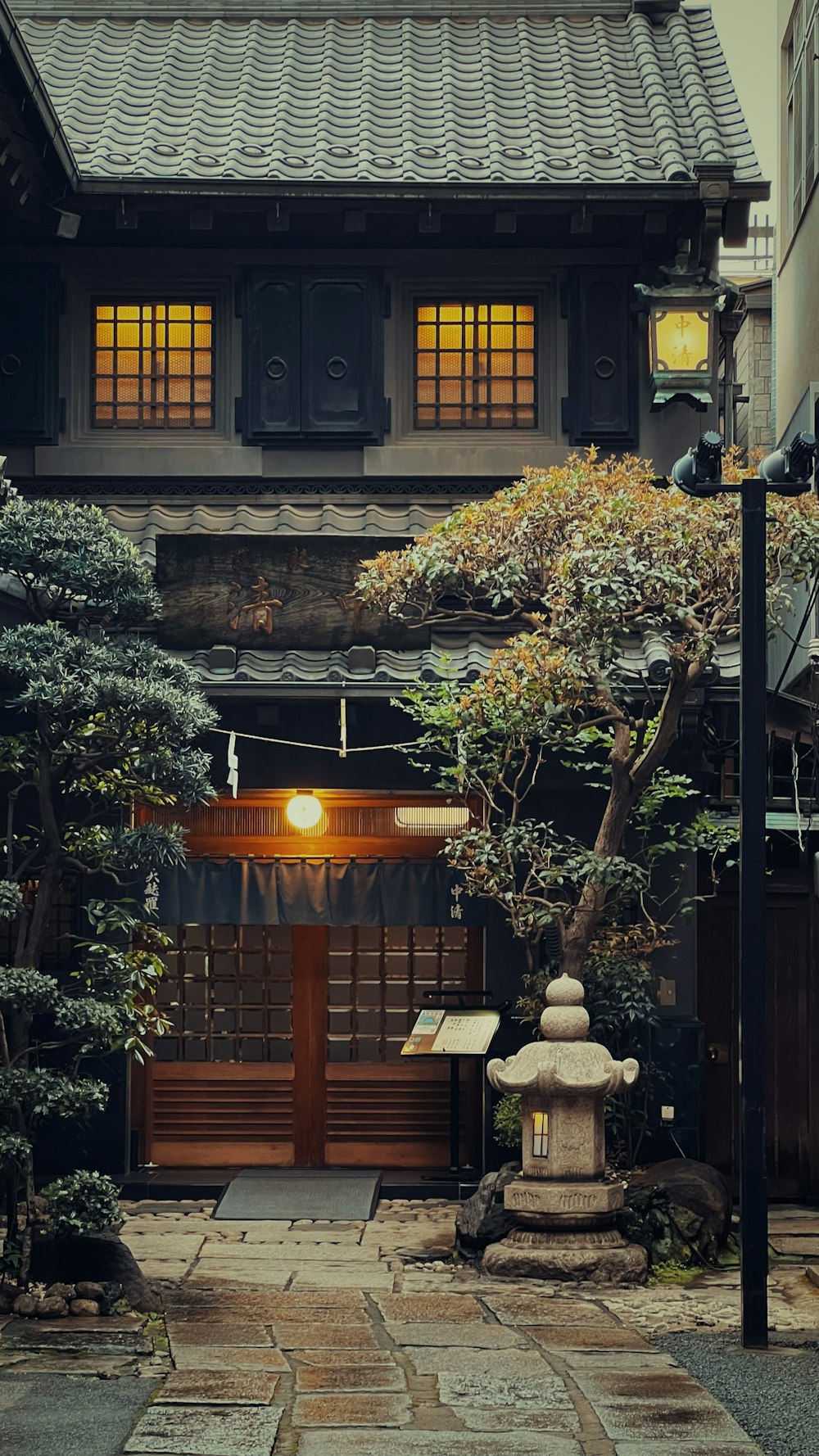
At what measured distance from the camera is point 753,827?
11.1 m

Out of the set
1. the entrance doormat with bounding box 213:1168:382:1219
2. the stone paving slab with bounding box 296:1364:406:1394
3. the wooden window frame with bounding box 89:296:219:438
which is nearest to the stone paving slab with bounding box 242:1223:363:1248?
the entrance doormat with bounding box 213:1168:382:1219

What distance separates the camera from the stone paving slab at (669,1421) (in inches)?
342

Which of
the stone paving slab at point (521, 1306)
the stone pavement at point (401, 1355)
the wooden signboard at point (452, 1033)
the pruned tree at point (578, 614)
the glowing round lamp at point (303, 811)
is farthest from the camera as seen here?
the glowing round lamp at point (303, 811)

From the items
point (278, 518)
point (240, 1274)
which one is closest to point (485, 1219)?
point (240, 1274)

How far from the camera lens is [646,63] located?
62.5 ft

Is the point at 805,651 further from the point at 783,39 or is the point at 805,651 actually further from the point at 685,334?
the point at 783,39

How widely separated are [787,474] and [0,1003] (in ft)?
20.0

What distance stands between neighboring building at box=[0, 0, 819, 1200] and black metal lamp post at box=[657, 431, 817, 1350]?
15.4ft

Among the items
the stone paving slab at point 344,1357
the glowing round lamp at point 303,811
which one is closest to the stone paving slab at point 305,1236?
the glowing round lamp at point 303,811

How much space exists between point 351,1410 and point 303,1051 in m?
7.65

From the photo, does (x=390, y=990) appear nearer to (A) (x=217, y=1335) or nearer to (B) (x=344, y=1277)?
(B) (x=344, y=1277)

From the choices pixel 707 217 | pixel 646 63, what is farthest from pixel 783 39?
pixel 707 217

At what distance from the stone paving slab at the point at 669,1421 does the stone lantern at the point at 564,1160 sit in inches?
132

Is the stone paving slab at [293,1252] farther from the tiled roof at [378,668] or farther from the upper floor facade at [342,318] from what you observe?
the upper floor facade at [342,318]
